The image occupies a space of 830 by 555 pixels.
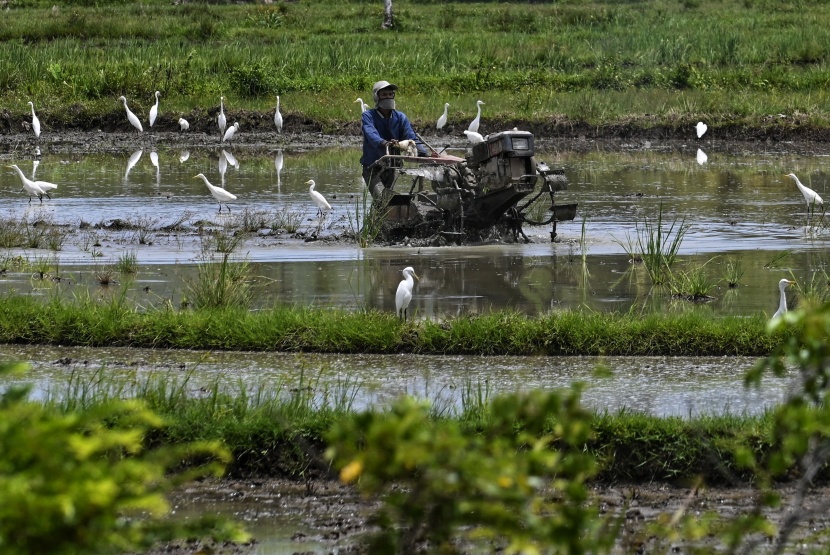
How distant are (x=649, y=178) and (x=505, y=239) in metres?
7.07

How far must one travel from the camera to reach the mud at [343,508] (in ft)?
16.7

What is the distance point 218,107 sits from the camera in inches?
1064

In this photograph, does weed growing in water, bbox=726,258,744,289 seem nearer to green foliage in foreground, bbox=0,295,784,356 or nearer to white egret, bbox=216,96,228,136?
green foliage in foreground, bbox=0,295,784,356

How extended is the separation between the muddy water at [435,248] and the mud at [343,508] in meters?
3.66

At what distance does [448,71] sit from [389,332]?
22.3m

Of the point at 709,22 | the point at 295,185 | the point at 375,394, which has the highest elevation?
the point at 709,22

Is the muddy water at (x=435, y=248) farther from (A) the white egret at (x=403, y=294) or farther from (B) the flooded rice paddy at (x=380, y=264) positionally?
(A) the white egret at (x=403, y=294)

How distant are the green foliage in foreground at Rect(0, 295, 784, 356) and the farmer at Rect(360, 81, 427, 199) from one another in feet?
15.2

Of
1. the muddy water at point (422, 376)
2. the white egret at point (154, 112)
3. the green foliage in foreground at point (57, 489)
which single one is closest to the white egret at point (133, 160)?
the white egret at point (154, 112)

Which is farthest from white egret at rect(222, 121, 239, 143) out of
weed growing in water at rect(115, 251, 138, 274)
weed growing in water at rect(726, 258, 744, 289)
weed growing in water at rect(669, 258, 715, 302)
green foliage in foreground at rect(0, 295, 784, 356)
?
green foliage in foreground at rect(0, 295, 784, 356)

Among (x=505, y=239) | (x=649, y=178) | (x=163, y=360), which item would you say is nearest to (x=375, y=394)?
(x=163, y=360)

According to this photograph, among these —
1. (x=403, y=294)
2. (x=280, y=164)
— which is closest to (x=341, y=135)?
(x=280, y=164)

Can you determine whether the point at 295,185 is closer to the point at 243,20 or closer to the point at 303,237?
the point at 303,237

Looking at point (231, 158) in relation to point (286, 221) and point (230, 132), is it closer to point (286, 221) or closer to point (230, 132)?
point (230, 132)
